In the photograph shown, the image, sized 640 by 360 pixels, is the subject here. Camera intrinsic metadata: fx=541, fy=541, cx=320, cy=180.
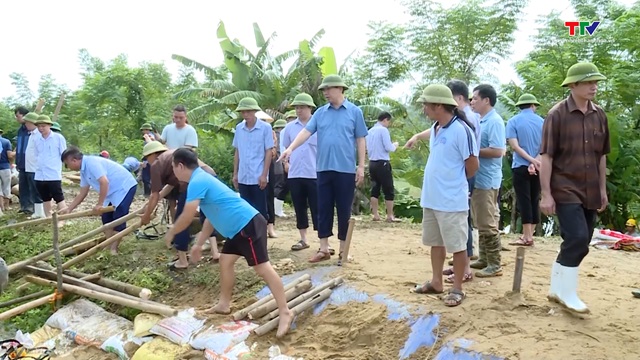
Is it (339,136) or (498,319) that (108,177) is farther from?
(498,319)

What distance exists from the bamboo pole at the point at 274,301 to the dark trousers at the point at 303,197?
5.00ft

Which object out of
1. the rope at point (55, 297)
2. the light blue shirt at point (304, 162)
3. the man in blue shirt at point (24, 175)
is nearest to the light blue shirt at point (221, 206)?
the light blue shirt at point (304, 162)

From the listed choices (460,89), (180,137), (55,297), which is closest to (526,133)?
(460,89)

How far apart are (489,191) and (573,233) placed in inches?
51.1

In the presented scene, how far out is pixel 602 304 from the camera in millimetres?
4316

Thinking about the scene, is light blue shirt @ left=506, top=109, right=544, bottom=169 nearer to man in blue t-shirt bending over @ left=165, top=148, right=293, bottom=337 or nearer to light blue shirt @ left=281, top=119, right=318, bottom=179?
light blue shirt @ left=281, top=119, right=318, bottom=179

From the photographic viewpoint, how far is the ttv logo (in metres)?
13.4

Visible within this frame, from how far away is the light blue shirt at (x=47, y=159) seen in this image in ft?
29.6

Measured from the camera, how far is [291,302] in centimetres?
490

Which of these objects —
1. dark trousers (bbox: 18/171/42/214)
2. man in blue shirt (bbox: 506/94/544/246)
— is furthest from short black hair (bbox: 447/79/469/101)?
dark trousers (bbox: 18/171/42/214)

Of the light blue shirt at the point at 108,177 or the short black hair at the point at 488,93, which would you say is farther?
the light blue shirt at the point at 108,177

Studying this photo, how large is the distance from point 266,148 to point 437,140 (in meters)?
2.68

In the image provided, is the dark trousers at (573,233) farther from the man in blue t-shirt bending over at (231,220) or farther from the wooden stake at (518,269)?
the man in blue t-shirt bending over at (231,220)

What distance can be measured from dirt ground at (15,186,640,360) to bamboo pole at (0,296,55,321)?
98 centimetres
